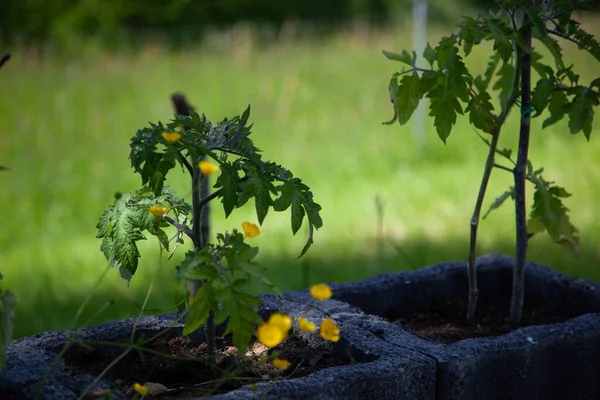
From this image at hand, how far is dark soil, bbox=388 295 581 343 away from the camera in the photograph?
2.10 m

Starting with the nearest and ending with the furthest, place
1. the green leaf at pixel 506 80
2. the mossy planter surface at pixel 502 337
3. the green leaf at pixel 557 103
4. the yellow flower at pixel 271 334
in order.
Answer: the yellow flower at pixel 271 334, the mossy planter surface at pixel 502 337, the green leaf at pixel 557 103, the green leaf at pixel 506 80

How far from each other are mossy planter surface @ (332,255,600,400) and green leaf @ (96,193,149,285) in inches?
24.2

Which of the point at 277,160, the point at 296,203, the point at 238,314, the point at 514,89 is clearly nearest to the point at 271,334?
the point at 238,314

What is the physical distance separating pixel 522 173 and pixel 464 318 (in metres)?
0.46

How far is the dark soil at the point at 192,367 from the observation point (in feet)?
5.37

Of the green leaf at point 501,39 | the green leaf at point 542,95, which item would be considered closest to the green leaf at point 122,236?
the green leaf at point 501,39

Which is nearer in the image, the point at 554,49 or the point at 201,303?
the point at 201,303

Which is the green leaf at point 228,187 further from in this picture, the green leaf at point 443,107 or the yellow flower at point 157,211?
the green leaf at point 443,107

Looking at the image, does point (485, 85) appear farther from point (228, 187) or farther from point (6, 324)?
point (6, 324)

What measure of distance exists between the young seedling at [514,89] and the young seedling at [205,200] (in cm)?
52

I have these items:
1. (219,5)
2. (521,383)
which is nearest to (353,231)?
(521,383)

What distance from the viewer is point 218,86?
7395 mm

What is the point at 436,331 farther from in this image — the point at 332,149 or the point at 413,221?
the point at 332,149

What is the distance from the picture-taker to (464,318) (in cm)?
227
